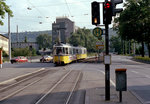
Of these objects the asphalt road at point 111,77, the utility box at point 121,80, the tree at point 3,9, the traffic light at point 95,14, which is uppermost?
the tree at point 3,9

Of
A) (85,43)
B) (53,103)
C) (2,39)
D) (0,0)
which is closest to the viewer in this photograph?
(53,103)

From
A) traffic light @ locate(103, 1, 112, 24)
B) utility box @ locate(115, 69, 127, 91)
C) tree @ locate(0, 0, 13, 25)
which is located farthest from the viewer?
tree @ locate(0, 0, 13, 25)

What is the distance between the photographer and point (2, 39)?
89.8m

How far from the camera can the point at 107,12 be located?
354 inches

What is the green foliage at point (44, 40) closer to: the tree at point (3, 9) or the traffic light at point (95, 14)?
the tree at point (3, 9)

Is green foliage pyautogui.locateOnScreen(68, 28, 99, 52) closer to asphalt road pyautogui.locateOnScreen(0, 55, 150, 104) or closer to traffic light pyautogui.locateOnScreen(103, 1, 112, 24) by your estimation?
asphalt road pyautogui.locateOnScreen(0, 55, 150, 104)

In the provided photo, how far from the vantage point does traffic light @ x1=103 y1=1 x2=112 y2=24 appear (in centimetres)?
898

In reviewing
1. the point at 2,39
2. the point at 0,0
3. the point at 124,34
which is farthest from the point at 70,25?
the point at 0,0

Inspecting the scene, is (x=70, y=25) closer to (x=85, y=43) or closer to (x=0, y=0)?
(x=85, y=43)

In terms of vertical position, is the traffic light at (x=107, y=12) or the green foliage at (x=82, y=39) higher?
the green foliage at (x=82, y=39)

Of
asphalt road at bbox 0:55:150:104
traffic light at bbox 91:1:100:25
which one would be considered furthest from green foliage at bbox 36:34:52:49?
traffic light at bbox 91:1:100:25

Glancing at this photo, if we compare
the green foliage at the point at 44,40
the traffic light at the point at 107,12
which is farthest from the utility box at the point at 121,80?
the green foliage at the point at 44,40

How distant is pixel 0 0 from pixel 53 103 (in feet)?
30.8

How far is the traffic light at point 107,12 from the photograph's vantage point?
898 cm
